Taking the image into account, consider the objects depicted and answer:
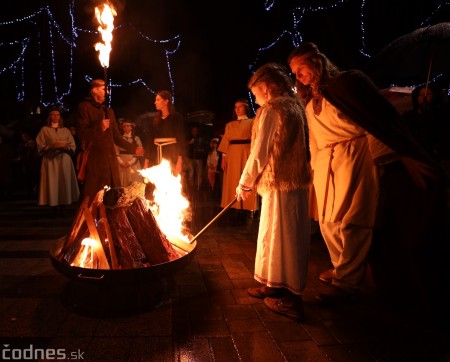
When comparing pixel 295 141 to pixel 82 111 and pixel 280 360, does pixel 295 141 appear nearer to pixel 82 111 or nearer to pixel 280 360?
pixel 280 360

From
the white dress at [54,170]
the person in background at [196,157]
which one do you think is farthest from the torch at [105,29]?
the person in background at [196,157]

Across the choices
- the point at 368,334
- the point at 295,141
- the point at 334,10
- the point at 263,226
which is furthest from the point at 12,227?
the point at 334,10

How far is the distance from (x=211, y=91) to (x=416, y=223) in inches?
645

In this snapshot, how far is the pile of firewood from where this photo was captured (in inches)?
120

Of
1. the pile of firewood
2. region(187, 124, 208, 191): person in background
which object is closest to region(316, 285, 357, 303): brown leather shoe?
the pile of firewood

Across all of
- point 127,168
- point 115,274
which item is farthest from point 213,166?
point 115,274

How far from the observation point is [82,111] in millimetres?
4746

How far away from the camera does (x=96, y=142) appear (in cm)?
488

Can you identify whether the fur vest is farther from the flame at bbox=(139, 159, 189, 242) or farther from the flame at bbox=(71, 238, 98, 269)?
the flame at bbox=(71, 238, 98, 269)

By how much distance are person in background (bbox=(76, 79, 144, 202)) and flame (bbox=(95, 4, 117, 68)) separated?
129 centimetres

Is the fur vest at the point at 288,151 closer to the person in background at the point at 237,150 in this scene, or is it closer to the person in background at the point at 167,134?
the person in background at the point at 167,134

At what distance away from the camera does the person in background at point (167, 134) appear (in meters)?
5.94

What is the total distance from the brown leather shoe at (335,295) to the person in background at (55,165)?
6371 mm

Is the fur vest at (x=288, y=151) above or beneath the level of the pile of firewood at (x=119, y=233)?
above
